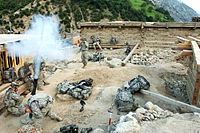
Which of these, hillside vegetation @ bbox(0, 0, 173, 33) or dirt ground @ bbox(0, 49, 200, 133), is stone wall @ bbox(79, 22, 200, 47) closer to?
dirt ground @ bbox(0, 49, 200, 133)

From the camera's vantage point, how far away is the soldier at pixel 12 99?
5.36 m

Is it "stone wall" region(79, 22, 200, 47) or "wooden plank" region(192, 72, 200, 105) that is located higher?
"stone wall" region(79, 22, 200, 47)

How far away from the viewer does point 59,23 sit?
43031 mm

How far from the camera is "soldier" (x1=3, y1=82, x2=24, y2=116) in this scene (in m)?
5.36

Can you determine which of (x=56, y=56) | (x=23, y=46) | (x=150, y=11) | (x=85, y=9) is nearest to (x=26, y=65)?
(x=23, y=46)

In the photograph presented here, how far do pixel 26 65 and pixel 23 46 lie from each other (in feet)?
5.58

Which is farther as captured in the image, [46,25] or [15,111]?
[46,25]

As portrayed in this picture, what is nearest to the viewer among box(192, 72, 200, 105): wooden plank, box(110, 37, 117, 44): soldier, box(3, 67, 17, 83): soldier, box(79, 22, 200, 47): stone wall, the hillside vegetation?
box(192, 72, 200, 105): wooden plank

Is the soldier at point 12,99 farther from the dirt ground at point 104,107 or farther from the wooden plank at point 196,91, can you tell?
the wooden plank at point 196,91

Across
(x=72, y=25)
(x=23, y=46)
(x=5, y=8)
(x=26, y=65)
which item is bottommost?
(x=26, y=65)

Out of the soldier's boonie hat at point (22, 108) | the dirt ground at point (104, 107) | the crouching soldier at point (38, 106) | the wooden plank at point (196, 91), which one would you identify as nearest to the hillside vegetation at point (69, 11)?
the dirt ground at point (104, 107)

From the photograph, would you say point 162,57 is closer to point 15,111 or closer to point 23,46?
point 23,46

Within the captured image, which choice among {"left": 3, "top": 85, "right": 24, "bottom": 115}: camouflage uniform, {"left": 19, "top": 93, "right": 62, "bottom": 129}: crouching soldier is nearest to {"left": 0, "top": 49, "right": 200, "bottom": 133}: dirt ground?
{"left": 3, "top": 85, "right": 24, "bottom": 115}: camouflage uniform

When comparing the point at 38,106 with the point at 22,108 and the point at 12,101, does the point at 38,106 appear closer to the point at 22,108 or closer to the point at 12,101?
the point at 22,108
